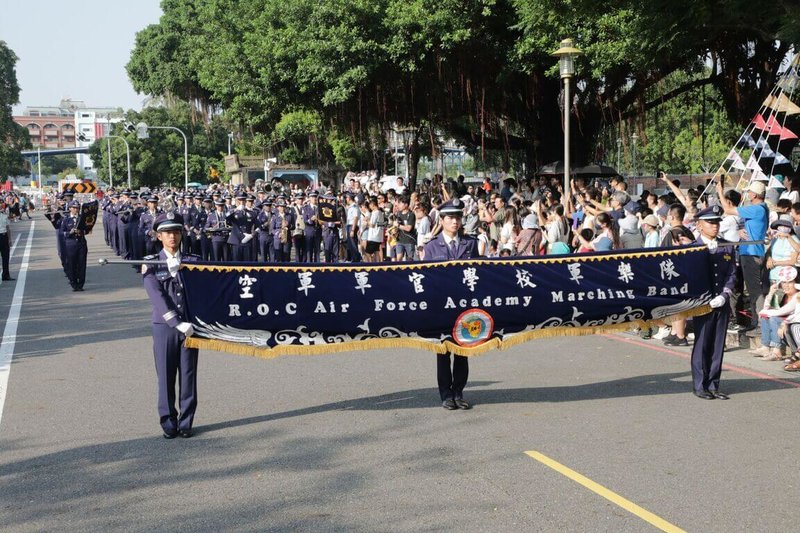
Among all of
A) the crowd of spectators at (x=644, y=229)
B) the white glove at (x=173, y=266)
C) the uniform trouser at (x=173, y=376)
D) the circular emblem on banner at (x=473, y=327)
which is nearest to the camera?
the uniform trouser at (x=173, y=376)

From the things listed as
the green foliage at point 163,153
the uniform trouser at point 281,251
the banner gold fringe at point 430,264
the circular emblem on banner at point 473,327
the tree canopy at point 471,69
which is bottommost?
the circular emblem on banner at point 473,327

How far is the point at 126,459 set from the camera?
6.93 meters

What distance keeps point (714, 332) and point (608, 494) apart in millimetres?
3337

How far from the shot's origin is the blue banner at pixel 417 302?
804 cm

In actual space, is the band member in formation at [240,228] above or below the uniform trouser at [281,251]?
above

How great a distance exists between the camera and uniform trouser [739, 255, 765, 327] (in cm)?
1162

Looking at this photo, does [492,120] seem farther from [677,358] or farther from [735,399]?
[735,399]

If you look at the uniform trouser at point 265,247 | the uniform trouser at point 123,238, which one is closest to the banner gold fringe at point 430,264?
the uniform trouser at point 265,247

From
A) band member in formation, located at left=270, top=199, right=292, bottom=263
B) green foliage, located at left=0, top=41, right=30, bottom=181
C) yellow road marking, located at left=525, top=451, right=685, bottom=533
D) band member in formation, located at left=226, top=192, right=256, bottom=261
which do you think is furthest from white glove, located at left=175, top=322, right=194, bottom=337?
green foliage, located at left=0, top=41, right=30, bottom=181

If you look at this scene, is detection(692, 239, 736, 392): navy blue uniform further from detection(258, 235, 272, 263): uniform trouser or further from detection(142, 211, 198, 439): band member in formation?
detection(258, 235, 272, 263): uniform trouser

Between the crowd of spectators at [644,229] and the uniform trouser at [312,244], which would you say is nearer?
the crowd of spectators at [644,229]

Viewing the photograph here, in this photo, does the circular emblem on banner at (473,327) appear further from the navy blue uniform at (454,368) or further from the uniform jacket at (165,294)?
the uniform jacket at (165,294)

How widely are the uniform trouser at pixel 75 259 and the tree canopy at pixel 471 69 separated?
8491 mm

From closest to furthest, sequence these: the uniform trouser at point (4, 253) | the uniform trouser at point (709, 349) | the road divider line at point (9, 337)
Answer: the uniform trouser at point (709, 349), the road divider line at point (9, 337), the uniform trouser at point (4, 253)
